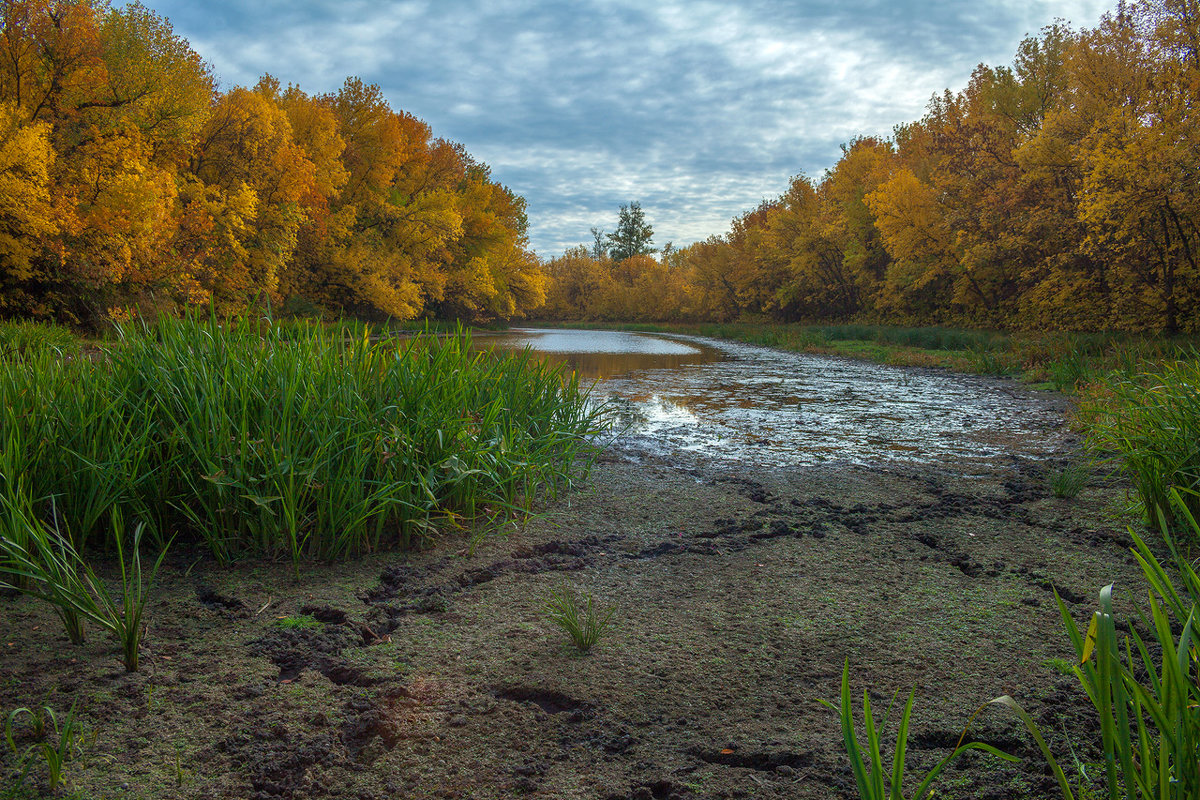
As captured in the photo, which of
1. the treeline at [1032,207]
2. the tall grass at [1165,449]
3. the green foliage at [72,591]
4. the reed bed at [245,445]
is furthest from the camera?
the treeline at [1032,207]

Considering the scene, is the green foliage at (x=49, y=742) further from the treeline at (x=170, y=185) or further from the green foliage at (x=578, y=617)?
the treeline at (x=170, y=185)

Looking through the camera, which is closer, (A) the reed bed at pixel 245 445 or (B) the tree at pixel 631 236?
(A) the reed bed at pixel 245 445

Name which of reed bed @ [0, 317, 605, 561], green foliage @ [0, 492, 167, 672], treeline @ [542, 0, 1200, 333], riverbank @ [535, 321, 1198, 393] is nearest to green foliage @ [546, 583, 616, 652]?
reed bed @ [0, 317, 605, 561]

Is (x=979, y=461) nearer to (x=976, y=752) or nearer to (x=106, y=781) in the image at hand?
(x=976, y=752)

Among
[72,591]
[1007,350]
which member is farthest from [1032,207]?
[72,591]

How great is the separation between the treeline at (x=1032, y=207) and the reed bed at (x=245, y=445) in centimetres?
1747

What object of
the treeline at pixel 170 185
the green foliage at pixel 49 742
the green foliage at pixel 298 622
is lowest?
the green foliage at pixel 298 622

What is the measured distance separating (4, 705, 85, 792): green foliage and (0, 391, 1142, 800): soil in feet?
0.09

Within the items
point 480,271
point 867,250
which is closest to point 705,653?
point 480,271

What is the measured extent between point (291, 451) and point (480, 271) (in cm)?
3280

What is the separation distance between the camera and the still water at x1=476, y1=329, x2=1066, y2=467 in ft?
19.1

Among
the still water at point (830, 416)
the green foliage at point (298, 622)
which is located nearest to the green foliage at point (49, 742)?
the green foliage at point (298, 622)

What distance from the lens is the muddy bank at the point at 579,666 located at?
5.23 feet

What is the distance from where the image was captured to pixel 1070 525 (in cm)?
359
